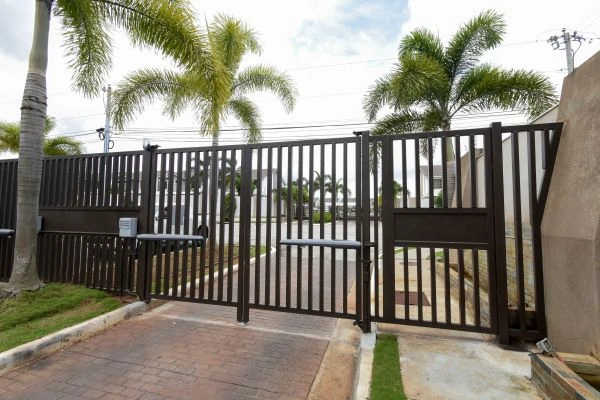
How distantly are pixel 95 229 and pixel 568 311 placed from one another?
6582 mm

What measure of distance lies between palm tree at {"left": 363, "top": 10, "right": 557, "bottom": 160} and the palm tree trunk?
9.08 metres

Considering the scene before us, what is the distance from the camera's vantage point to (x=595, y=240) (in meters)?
2.65

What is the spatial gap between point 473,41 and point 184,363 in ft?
41.5

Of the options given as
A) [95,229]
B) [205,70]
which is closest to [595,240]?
[205,70]

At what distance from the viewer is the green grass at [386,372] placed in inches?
99.4

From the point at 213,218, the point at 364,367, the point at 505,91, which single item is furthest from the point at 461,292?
the point at 505,91

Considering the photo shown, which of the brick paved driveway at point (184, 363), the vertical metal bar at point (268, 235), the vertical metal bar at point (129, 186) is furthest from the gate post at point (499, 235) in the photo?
the vertical metal bar at point (129, 186)

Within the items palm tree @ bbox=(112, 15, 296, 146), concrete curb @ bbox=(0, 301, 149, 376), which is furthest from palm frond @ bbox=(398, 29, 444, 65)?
concrete curb @ bbox=(0, 301, 149, 376)

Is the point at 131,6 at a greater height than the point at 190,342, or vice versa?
the point at 131,6

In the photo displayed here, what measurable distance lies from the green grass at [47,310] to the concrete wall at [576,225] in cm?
566

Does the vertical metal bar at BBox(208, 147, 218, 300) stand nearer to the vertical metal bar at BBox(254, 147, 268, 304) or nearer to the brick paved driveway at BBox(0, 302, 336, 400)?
the vertical metal bar at BBox(254, 147, 268, 304)

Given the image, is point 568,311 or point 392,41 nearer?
point 568,311

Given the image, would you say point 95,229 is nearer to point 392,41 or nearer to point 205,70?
point 205,70

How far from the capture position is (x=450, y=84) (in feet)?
36.4
